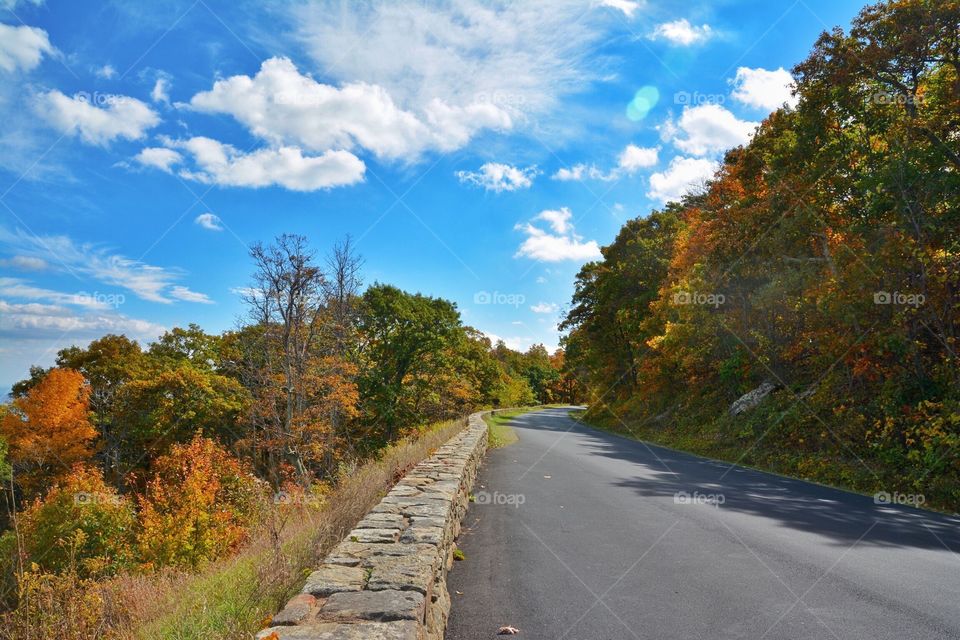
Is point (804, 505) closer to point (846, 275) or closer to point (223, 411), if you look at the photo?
point (846, 275)

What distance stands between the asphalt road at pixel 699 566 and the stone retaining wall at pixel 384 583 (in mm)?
581

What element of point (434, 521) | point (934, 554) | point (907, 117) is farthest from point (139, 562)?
point (907, 117)

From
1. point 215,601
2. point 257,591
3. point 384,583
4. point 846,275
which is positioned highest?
point 846,275

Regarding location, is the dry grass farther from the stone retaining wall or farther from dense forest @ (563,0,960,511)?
dense forest @ (563,0,960,511)

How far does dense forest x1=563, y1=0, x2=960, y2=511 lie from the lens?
38.9 ft

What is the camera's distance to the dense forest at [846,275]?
11.8m

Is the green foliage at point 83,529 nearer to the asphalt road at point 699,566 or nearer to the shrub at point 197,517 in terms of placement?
the shrub at point 197,517

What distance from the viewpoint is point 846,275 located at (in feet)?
44.3

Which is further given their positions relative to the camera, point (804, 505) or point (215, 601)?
point (804, 505)

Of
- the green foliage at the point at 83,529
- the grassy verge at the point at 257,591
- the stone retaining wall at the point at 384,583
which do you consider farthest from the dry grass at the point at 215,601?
the green foliage at the point at 83,529

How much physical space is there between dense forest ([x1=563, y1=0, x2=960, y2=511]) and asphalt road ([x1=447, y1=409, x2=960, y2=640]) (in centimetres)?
315

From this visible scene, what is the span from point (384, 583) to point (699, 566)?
141 inches

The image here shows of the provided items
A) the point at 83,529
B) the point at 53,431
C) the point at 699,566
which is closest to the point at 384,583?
the point at 699,566

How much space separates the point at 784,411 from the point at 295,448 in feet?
65.6
